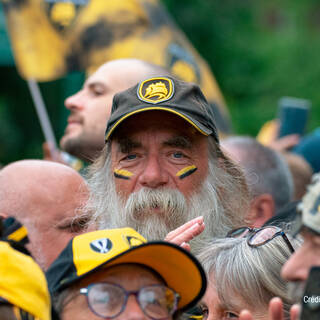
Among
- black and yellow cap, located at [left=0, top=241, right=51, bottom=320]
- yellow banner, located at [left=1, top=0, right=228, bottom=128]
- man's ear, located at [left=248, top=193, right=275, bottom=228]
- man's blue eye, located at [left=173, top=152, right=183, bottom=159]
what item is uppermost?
black and yellow cap, located at [left=0, top=241, right=51, bottom=320]

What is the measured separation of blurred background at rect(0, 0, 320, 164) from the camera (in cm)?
1347

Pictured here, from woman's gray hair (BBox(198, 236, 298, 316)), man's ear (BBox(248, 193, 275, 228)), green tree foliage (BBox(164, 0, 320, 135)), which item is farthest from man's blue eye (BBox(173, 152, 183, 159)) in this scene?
green tree foliage (BBox(164, 0, 320, 135))

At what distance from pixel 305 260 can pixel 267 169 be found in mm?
2991

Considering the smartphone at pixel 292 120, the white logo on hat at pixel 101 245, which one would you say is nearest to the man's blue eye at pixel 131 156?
the white logo on hat at pixel 101 245

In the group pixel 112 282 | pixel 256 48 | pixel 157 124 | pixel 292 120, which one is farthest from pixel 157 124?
pixel 256 48

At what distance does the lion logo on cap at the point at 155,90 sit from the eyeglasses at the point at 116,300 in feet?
4.21

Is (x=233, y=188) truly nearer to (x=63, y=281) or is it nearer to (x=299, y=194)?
(x=63, y=281)

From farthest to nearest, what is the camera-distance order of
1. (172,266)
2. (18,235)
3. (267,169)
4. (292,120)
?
1. (292,120)
2. (267,169)
3. (18,235)
4. (172,266)

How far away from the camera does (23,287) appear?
224 centimetres

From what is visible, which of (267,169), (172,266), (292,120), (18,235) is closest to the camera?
(172,266)

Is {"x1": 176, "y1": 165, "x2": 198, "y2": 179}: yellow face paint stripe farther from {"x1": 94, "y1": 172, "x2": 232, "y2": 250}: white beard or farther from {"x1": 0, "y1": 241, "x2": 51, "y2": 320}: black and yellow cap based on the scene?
{"x1": 0, "y1": 241, "x2": 51, "y2": 320}: black and yellow cap

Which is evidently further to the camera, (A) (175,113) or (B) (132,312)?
(A) (175,113)

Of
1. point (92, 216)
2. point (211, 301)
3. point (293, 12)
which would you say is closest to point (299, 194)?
point (92, 216)

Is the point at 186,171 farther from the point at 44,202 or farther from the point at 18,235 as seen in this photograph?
the point at 18,235
